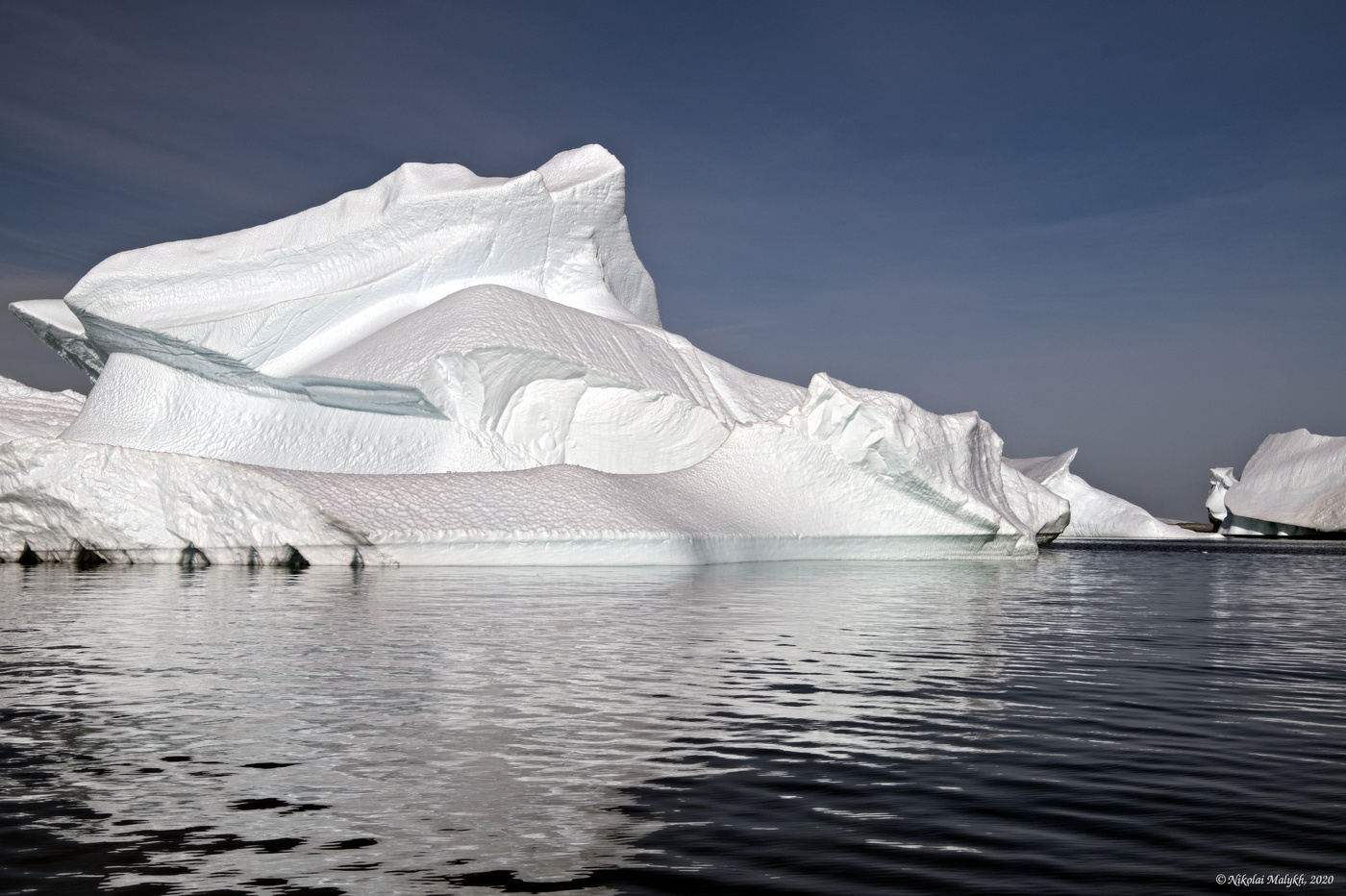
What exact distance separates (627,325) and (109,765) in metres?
18.3

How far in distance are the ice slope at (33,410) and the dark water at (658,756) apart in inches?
575

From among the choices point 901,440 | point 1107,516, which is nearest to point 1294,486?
point 1107,516

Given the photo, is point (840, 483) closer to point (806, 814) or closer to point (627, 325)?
point (627, 325)

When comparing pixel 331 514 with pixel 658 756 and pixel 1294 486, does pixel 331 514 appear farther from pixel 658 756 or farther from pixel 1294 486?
pixel 1294 486

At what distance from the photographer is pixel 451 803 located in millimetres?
3010

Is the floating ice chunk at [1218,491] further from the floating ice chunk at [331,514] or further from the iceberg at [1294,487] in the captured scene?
the floating ice chunk at [331,514]

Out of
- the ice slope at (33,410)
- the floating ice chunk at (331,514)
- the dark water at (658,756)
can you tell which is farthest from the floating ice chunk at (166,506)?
the dark water at (658,756)

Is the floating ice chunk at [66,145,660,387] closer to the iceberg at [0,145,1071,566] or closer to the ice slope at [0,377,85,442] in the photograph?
the iceberg at [0,145,1071,566]

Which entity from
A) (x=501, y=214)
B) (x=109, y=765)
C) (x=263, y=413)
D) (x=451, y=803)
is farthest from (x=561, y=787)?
(x=501, y=214)

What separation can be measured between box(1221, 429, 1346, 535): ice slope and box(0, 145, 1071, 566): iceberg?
71.8 ft

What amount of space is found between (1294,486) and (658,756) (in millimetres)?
44188

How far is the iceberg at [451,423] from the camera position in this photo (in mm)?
13789

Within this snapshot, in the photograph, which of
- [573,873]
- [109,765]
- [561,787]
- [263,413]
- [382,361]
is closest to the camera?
[573,873]

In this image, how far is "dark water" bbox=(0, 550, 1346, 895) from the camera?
2.54 metres
